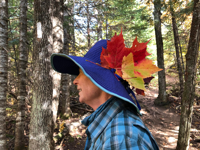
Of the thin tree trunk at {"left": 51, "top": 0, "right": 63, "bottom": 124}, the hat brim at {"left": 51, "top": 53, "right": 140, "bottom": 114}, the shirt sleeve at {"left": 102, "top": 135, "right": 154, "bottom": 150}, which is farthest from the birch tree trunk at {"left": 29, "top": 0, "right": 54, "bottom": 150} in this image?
the shirt sleeve at {"left": 102, "top": 135, "right": 154, "bottom": 150}

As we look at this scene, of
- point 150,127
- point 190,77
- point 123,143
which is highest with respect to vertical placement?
point 190,77

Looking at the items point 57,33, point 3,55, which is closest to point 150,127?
point 57,33

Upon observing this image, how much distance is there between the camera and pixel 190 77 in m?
3.57

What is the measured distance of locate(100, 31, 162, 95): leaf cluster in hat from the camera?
0.97 metres

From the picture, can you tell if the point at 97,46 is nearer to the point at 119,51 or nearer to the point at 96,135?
the point at 119,51

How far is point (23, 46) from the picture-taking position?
4.25m

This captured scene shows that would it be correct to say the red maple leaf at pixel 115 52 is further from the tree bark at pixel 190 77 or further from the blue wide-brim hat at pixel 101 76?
the tree bark at pixel 190 77

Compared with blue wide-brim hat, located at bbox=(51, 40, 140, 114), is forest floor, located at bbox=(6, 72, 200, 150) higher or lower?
lower

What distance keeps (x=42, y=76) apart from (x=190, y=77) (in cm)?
399

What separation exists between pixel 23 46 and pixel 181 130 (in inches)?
226

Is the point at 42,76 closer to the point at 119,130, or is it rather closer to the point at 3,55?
the point at 3,55

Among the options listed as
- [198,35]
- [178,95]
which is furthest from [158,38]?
[198,35]

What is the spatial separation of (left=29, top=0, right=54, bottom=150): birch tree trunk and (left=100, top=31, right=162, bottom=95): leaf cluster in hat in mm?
2334

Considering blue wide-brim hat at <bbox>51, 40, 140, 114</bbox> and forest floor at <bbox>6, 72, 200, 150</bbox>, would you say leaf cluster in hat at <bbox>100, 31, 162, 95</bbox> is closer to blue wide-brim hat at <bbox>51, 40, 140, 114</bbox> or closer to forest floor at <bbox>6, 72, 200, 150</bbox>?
blue wide-brim hat at <bbox>51, 40, 140, 114</bbox>
